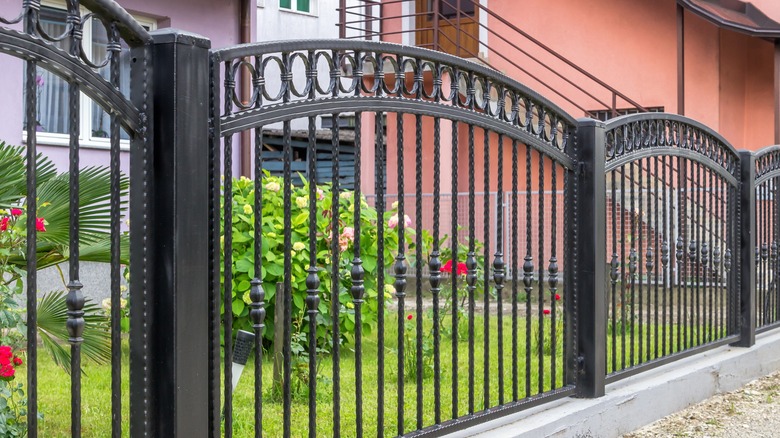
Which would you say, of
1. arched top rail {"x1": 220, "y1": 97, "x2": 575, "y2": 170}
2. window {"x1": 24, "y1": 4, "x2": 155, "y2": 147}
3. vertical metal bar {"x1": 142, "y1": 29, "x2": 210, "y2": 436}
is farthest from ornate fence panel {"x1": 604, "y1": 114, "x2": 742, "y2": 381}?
window {"x1": 24, "y1": 4, "x2": 155, "y2": 147}

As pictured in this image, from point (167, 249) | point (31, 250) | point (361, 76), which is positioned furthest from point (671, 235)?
point (31, 250)

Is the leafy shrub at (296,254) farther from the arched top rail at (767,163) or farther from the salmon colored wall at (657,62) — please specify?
the salmon colored wall at (657,62)

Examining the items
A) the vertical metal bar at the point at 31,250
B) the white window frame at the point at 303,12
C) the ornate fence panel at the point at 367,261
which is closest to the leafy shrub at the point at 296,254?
the ornate fence panel at the point at 367,261

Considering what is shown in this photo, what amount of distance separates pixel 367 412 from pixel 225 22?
677 cm

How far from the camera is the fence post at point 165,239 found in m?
2.88

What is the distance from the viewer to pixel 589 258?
528cm

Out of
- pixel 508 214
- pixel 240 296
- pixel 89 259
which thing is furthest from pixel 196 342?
pixel 508 214

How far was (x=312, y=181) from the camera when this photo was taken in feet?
11.6

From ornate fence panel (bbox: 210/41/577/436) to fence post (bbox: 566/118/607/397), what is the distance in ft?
0.16

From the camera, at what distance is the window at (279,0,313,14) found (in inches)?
932

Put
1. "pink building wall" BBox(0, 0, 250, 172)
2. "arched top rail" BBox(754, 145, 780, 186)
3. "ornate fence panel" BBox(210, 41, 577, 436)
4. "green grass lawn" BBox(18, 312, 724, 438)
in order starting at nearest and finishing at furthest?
1. "ornate fence panel" BBox(210, 41, 577, 436)
2. "green grass lawn" BBox(18, 312, 724, 438)
3. "arched top rail" BBox(754, 145, 780, 186)
4. "pink building wall" BBox(0, 0, 250, 172)

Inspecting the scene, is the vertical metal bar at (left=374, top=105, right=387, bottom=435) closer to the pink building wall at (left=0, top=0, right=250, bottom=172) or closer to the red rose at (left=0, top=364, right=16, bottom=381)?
the red rose at (left=0, top=364, right=16, bottom=381)

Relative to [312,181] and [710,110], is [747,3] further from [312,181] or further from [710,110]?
[312,181]

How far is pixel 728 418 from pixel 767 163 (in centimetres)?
277
